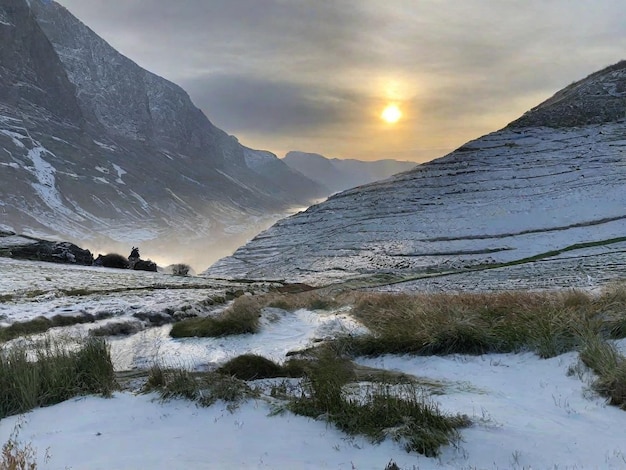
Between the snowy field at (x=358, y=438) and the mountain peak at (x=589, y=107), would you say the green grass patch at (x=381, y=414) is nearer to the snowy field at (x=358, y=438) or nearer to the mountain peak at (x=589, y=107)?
the snowy field at (x=358, y=438)

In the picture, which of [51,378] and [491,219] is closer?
[51,378]

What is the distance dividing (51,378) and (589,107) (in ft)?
224

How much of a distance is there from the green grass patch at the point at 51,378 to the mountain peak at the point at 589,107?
63.1m

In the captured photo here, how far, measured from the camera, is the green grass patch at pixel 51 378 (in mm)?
6836

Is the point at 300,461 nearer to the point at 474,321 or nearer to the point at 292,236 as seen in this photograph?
the point at 474,321

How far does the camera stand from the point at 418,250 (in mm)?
38812

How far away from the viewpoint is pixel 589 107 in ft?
196

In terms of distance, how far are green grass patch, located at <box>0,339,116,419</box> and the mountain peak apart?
63.1 meters

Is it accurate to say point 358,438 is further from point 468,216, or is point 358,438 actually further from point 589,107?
point 589,107

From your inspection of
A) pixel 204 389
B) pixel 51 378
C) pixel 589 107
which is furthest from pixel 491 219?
pixel 51 378

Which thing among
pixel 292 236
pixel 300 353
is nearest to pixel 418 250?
pixel 292 236

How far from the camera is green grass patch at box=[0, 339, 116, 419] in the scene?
22.4 ft

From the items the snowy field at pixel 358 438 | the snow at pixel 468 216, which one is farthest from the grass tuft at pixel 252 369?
the snow at pixel 468 216

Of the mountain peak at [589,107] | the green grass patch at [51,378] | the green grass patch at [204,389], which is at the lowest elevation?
the green grass patch at [204,389]
